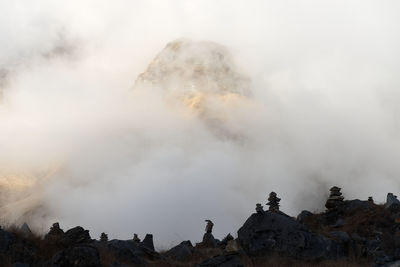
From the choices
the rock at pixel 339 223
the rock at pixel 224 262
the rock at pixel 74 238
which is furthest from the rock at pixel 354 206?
the rock at pixel 74 238

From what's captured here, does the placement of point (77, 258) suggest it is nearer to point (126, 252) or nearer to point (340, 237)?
point (126, 252)

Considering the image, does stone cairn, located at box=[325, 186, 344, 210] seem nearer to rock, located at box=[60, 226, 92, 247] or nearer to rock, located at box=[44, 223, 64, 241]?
rock, located at box=[60, 226, 92, 247]

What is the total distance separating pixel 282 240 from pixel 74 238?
873cm

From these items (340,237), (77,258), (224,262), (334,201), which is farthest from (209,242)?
(77,258)

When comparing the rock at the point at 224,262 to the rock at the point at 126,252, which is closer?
the rock at the point at 224,262

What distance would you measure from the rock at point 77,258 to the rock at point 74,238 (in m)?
2.88

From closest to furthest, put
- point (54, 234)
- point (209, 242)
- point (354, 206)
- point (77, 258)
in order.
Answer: point (77, 258)
point (54, 234)
point (209, 242)
point (354, 206)

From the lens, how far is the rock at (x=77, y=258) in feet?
46.7

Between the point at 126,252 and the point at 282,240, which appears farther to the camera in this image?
the point at 282,240

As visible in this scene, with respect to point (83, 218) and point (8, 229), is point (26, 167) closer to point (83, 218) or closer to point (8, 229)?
point (83, 218)

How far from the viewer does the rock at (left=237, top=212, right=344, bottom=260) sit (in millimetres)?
18547

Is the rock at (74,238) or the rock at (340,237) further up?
the rock at (340,237)

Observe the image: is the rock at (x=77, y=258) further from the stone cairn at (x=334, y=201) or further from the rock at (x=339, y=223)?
the stone cairn at (x=334, y=201)

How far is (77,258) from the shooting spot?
1429cm
